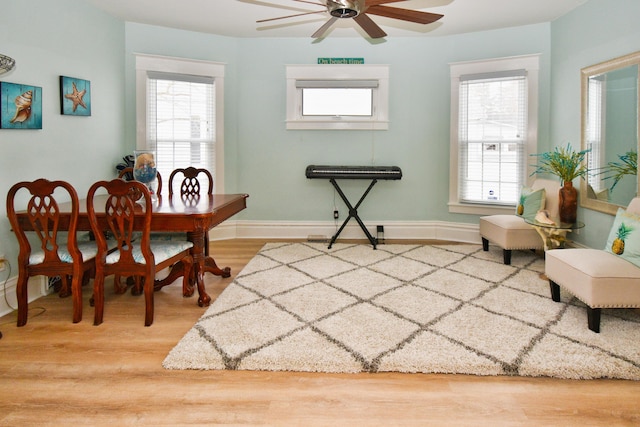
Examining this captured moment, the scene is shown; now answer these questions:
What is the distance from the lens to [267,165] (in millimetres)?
5387

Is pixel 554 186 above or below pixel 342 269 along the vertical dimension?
above

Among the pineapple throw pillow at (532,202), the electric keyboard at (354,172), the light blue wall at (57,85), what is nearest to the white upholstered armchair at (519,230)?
the pineapple throw pillow at (532,202)

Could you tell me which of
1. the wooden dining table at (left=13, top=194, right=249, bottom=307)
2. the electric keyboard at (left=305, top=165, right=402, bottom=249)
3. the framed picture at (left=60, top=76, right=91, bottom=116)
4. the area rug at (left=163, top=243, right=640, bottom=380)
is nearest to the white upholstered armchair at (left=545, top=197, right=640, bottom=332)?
the area rug at (left=163, top=243, right=640, bottom=380)

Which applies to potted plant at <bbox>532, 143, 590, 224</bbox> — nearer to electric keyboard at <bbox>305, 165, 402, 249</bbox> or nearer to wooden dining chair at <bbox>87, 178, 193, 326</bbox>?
electric keyboard at <bbox>305, 165, 402, 249</bbox>

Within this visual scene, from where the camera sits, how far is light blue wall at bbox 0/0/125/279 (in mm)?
3033

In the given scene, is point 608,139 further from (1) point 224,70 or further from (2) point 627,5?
(1) point 224,70

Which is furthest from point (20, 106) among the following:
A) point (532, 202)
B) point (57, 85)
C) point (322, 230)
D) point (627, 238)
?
point (532, 202)

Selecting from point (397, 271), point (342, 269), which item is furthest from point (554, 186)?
point (342, 269)

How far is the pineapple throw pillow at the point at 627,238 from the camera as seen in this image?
2541mm

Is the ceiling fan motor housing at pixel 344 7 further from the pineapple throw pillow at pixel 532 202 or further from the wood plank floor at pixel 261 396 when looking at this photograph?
the pineapple throw pillow at pixel 532 202

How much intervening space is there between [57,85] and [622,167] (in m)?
4.91

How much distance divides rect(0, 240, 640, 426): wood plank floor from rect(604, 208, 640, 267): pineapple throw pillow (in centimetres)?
91

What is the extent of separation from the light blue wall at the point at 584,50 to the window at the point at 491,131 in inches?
9.8

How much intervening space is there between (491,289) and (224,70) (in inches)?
156
